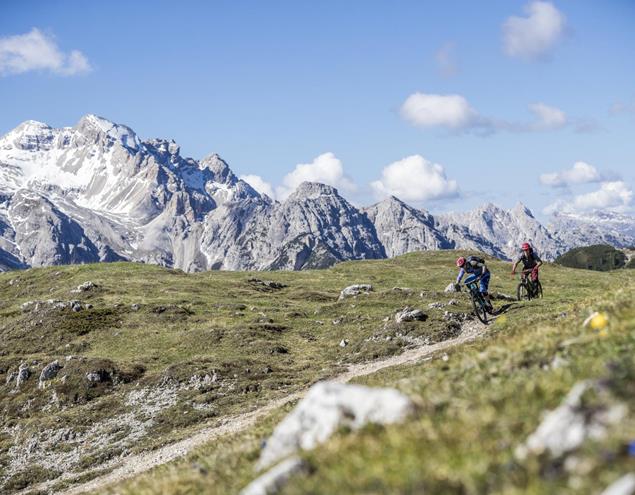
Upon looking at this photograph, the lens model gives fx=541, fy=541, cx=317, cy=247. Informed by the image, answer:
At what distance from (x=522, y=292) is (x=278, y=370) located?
759 inches

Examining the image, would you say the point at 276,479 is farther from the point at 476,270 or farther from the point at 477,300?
the point at 477,300

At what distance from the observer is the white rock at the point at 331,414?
8.25 m

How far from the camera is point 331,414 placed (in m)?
8.51

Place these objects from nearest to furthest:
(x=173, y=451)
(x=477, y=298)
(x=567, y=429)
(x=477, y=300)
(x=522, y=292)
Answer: (x=567, y=429), (x=173, y=451), (x=477, y=298), (x=477, y=300), (x=522, y=292)

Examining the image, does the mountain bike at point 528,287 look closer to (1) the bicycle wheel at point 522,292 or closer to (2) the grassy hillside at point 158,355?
(1) the bicycle wheel at point 522,292

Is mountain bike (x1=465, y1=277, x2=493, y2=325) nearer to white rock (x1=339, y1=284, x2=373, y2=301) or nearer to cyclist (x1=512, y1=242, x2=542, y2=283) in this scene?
cyclist (x1=512, y1=242, x2=542, y2=283)

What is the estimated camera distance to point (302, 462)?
24.7 ft

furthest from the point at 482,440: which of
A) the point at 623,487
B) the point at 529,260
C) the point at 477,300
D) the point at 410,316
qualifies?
the point at 410,316

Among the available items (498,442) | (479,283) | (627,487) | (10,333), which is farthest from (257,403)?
(10,333)

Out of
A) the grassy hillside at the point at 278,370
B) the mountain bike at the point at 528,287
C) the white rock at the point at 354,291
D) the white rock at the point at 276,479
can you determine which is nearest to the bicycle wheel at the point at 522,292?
the mountain bike at the point at 528,287

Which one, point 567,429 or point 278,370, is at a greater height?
point 567,429

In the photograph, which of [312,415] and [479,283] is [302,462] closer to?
[312,415]

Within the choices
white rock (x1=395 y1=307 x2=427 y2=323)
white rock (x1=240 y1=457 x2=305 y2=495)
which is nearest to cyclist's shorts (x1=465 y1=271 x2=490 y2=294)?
white rock (x1=395 y1=307 x2=427 y2=323)

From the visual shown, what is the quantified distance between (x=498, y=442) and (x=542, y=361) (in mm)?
3685
